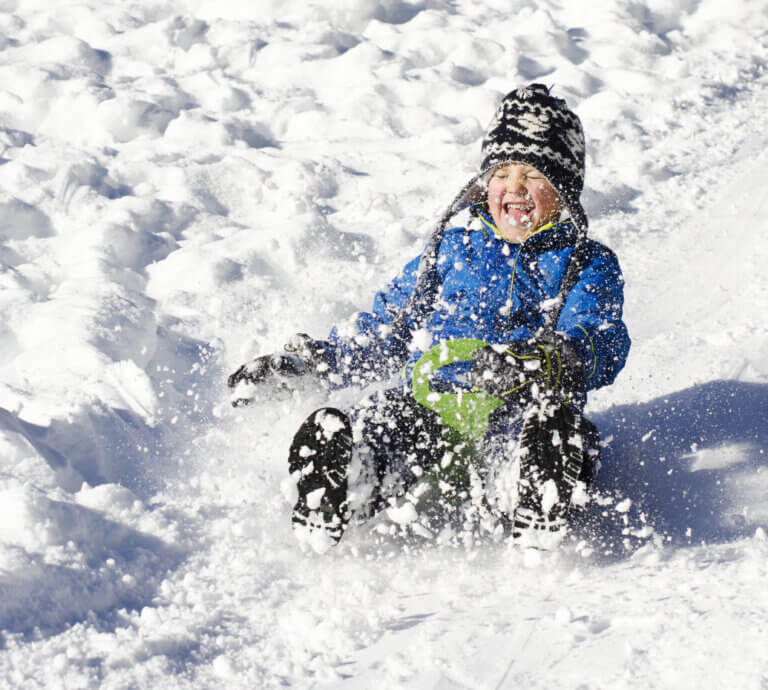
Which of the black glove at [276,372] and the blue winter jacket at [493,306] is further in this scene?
the black glove at [276,372]

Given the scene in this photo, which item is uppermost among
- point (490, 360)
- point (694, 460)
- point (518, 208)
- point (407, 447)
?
point (518, 208)

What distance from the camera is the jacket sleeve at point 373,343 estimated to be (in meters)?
2.46

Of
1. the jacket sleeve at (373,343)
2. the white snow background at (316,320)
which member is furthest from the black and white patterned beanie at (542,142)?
the white snow background at (316,320)

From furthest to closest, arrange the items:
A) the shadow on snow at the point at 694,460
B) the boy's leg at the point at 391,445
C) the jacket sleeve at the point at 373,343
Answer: the jacket sleeve at the point at 373,343 → the shadow on snow at the point at 694,460 → the boy's leg at the point at 391,445

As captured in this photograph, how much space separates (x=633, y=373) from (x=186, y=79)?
354 cm

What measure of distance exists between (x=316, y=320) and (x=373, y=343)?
0.79 meters

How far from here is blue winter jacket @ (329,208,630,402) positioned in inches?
84.6

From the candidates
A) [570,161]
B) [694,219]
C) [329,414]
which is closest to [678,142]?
[694,219]

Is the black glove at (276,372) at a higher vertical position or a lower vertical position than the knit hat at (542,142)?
lower

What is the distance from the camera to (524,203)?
2.36 metres

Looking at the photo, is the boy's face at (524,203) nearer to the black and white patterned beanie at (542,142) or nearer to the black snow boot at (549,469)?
the black and white patterned beanie at (542,142)

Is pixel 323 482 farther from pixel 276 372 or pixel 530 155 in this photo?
pixel 530 155

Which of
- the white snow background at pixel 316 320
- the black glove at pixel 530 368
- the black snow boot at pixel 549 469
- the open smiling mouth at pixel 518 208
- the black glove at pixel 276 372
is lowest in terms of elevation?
the white snow background at pixel 316 320

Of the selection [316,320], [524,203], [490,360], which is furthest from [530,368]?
[316,320]
